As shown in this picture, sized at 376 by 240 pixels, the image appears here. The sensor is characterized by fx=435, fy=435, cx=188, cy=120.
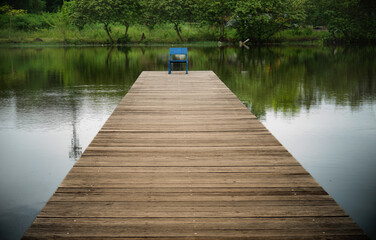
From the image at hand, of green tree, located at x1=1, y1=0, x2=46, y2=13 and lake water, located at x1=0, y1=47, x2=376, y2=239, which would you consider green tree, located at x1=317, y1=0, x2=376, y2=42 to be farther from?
green tree, located at x1=1, y1=0, x2=46, y2=13

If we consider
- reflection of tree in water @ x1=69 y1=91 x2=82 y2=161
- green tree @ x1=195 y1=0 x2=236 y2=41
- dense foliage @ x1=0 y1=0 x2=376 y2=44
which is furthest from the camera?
green tree @ x1=195 y1=0 x2=236 y2=41

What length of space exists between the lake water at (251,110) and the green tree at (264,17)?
69.1ft

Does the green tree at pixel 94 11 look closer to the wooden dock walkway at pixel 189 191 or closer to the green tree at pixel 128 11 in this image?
the green tree at pixel 128 11

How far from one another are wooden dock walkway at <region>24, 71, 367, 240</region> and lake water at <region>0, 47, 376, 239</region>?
67 centimetres

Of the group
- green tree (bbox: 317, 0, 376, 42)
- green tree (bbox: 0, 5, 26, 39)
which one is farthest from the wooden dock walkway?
green tree (bbox: 0, 5, 26, 39)

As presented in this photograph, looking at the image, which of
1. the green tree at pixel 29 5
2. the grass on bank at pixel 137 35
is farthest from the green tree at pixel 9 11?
the green tree at pixel 29 5

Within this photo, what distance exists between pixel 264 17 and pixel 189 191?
36.7 m

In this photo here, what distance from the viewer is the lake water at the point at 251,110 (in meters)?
4.87

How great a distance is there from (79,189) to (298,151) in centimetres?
376

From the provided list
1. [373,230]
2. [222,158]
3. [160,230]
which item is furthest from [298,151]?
[160,230]

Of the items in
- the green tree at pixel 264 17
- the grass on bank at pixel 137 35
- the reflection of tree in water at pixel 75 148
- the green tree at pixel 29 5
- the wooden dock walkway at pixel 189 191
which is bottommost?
the reflection of tree in water at pixel 75 148

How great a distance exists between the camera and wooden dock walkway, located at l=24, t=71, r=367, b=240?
123 inches

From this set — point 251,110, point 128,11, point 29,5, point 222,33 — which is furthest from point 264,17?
point 251,110

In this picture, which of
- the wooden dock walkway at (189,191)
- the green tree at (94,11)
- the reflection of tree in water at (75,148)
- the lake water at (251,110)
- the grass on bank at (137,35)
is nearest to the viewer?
the wooden dock walkway at (189,191)
